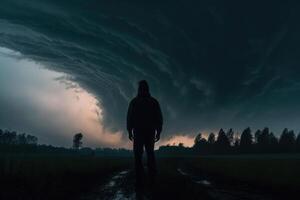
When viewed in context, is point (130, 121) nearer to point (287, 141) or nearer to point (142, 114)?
point (142, 114)

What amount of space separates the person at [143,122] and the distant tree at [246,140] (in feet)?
412

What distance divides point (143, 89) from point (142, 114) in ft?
2.13

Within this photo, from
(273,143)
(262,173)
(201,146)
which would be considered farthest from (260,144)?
(262,173)

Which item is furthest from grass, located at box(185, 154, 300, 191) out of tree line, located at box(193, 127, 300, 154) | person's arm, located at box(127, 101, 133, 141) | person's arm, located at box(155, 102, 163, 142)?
tree line, located at box(193, 127, 300, 154)

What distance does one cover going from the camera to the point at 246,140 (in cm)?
13775

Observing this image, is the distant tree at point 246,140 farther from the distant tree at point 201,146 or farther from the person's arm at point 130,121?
the person's arm at point 130,121

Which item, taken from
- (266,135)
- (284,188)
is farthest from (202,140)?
(284,188)

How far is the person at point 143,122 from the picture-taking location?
33.2 feet

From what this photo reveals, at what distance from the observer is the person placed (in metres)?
10.1

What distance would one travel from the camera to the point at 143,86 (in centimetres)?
1021

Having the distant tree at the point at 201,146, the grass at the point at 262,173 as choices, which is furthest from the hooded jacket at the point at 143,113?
the distant tree at the point at 201,146

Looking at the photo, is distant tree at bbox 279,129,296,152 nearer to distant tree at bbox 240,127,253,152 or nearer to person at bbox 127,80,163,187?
distant tree at bbox 240,127,253,152

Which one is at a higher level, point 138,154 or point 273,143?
point 273,143

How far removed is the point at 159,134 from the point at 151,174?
120 cm
